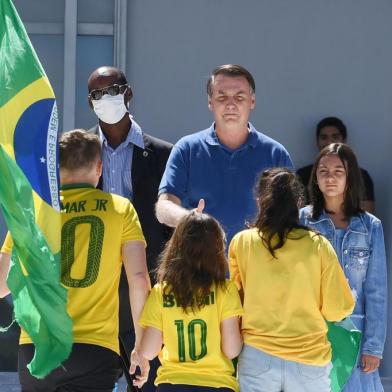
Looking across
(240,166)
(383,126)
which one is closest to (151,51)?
(383,126)

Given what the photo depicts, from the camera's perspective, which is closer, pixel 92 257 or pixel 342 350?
pixel 92 257

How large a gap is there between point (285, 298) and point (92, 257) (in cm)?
81

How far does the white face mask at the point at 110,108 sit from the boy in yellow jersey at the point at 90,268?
117 cm

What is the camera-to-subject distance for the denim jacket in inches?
229

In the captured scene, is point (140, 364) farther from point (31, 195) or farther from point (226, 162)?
point (226, 162)

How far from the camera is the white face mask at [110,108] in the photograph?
6293 mm

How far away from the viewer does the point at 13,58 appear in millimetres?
4887

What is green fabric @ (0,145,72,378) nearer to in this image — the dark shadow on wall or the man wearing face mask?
the man wearing face mask

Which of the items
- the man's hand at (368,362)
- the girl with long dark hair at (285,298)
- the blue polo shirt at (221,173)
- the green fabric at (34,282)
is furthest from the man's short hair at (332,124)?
the green fabric at (34,282)

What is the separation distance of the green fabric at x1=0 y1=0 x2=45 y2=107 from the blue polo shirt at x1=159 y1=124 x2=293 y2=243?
108 cm

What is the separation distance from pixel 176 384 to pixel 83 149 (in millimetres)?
1050

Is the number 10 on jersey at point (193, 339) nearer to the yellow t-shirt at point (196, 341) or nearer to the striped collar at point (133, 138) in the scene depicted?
the yellow t-shirt at point (196, 341)

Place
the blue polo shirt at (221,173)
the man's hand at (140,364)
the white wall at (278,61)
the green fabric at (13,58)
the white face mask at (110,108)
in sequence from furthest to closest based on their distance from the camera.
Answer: the white wall at (278,61) < the white face mask at (110,108) < the blue polo shirt at (221,173) < the man's hand at (140,364) < the green fabric at (13,58)

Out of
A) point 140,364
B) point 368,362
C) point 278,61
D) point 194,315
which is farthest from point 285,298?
point 278,61
